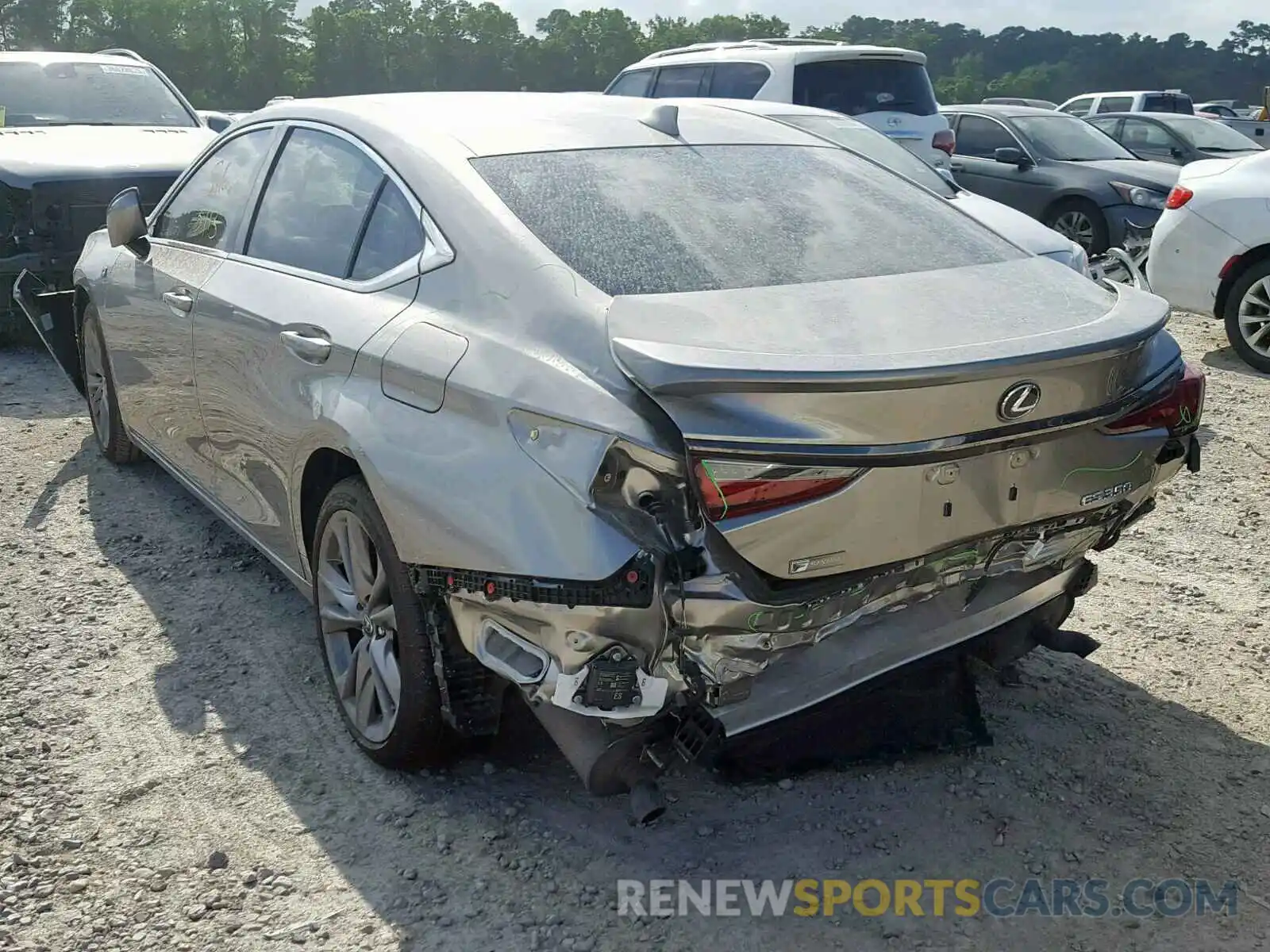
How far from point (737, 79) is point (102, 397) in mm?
6566

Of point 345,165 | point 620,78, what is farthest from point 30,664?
point 620,78

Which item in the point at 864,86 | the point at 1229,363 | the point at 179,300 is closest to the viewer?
the point at 179,300

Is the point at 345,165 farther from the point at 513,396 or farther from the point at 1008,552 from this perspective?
the point at 1008,552

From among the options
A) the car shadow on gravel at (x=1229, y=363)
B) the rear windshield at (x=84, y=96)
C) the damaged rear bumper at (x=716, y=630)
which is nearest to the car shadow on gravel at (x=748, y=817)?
the damaged rear bumper at (x=716, y=630)

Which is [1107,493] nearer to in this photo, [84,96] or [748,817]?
[748,817]

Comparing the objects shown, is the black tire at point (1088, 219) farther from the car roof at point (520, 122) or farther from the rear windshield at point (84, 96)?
the car roof at point (520, 122)

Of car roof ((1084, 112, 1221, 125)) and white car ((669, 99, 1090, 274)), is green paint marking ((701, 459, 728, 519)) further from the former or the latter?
car roof ((1084, 112, 1221, 125))

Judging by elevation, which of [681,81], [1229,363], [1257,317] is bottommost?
[1229,363]

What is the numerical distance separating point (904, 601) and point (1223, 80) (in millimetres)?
76370

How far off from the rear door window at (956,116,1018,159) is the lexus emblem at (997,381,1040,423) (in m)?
10.3

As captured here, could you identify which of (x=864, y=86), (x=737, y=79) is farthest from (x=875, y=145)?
(x=737, y=79)

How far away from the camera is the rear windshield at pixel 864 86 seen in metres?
10.1

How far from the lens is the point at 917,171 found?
24.0 ft

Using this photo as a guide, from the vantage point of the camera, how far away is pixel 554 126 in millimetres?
3400
